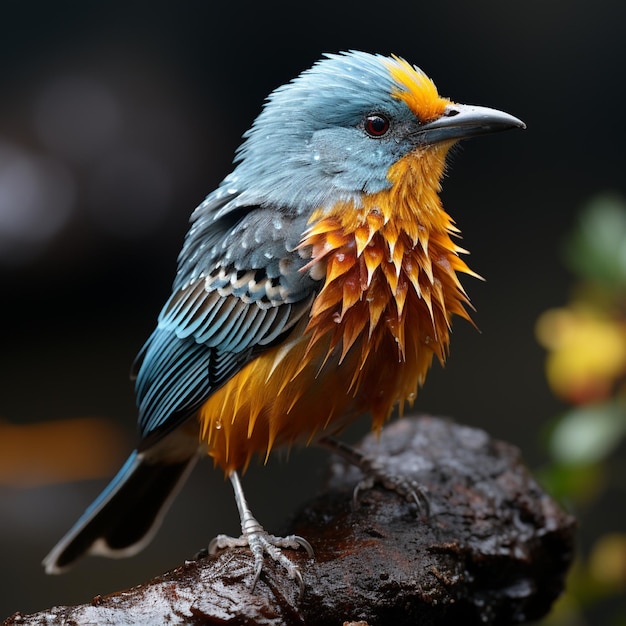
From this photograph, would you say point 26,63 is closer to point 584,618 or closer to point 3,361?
point 3,361

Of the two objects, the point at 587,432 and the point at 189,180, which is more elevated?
the point at 587,432

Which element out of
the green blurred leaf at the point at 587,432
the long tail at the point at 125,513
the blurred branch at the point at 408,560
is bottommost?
the long tail at the point at 125,513

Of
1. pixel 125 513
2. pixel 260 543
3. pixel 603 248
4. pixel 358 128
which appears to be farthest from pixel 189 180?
pixel 260 543

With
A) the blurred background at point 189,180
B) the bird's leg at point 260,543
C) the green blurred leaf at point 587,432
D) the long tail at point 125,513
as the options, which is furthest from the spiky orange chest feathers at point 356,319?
the blurred background at point 189,180

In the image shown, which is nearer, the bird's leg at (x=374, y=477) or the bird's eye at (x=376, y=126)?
the bird's eye at (x=376, y=126)

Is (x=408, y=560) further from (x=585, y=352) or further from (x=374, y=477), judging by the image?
(x=585, y=352)

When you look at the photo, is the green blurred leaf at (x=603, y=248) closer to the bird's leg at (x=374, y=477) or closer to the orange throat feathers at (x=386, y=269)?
the orange throat feathers at (x=386, y=269)

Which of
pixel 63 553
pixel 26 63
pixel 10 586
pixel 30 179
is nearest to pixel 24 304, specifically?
pixel 30 179
